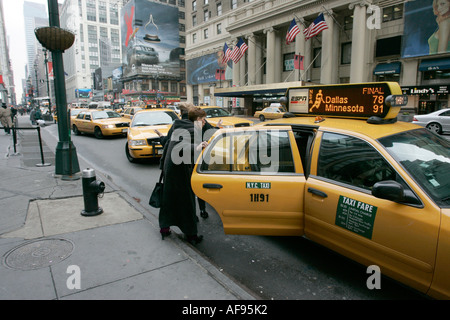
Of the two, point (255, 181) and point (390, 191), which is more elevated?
point (390, 191)

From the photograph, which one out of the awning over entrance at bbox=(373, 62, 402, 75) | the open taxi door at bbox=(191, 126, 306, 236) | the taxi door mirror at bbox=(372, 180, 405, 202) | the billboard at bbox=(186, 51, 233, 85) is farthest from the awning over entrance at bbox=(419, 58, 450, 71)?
the billboard at bbox=(186, 51, 233, 85)

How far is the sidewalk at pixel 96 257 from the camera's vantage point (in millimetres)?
2832

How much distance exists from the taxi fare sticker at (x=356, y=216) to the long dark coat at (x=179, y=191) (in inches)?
72.5

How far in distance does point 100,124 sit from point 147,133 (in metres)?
7.61

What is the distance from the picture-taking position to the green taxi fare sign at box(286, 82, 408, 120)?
333cm

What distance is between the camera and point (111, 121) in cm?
1606

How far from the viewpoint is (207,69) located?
176ft

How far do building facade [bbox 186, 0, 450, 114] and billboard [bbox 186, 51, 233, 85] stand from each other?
373mm

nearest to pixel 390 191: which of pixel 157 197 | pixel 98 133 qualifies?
pixel 157 197

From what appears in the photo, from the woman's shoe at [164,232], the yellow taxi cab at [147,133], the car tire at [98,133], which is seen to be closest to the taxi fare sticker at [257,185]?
the woman's shoe at [164,232]

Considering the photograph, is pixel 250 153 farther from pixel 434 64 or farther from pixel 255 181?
pixel 434 64

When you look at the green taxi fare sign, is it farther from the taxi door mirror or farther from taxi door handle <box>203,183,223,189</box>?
taxi door handle <box>203,183,223,189</box>

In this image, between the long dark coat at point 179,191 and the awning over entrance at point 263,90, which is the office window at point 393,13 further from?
the long dark coat at point 179,191

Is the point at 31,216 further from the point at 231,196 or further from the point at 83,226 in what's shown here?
the point at 231,196
